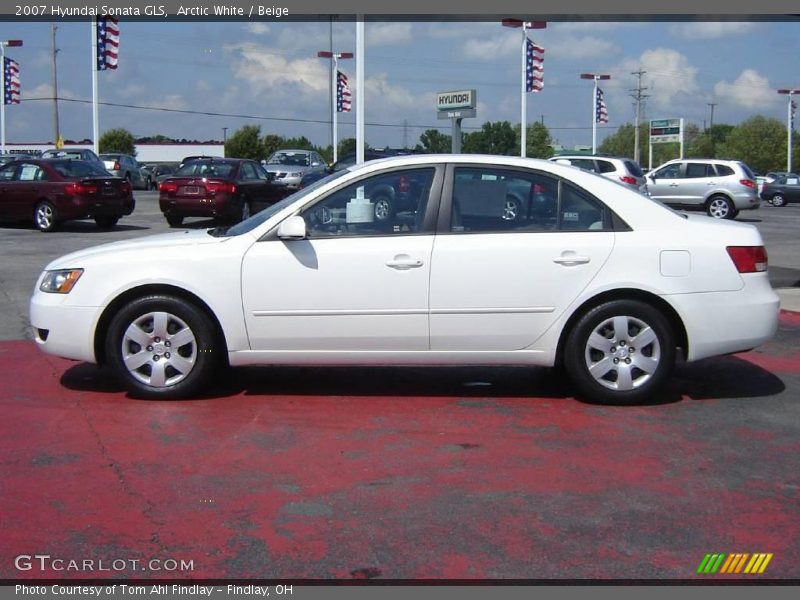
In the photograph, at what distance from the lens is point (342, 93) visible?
4309 cm

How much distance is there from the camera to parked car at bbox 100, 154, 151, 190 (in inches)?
1603

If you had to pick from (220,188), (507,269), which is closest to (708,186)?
(220,188)

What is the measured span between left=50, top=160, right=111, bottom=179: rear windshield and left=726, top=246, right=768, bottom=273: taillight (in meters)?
15.9

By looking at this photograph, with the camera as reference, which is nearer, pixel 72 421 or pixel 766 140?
pixel 72 421

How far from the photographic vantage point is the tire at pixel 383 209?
6.51 m

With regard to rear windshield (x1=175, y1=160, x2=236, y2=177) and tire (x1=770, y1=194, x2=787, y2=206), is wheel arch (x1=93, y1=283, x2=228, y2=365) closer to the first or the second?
rear windshield (x1=175, y1=160, x2=236, y2=177)

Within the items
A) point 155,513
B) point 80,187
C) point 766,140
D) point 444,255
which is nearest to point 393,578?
point 155,513

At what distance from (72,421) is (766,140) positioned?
99.1 m

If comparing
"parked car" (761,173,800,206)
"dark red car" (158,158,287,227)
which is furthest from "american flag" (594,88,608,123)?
"dark red car" (158,158,287,227)

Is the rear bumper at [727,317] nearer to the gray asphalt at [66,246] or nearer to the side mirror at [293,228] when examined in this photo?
the side mirror at [293,228]

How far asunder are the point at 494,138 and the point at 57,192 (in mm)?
35912

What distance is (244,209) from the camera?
20797mm

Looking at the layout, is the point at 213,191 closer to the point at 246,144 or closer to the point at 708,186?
the point at 708,186
